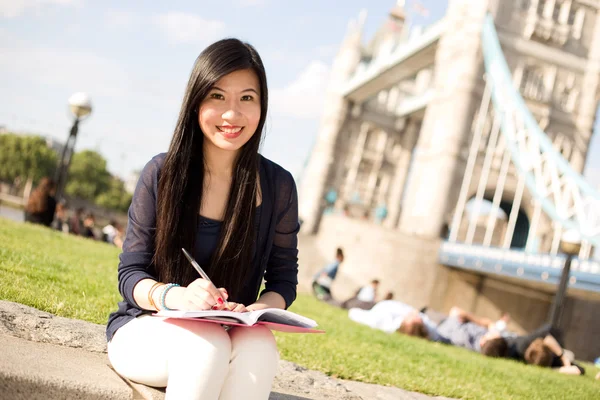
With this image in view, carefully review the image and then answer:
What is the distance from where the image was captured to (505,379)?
458 centimetres

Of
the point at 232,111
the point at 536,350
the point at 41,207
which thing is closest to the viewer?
the point at 232,111

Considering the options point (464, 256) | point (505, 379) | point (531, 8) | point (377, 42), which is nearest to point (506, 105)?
point (531, 8)

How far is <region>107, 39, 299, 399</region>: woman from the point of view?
1.84m

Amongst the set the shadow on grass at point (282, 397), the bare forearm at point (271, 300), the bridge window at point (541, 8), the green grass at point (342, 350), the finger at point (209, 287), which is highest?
the bridge window at point (541, 8)

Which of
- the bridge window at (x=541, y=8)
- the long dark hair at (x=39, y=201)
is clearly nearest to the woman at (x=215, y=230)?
the long dark hair at (x=39, y=201)

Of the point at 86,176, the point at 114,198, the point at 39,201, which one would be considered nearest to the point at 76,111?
the point at 39,201

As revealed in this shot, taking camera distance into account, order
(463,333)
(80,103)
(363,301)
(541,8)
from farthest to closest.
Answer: (541,8) < (80,103) < (363,301) < (463,333)

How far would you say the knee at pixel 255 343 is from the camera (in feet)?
5.95

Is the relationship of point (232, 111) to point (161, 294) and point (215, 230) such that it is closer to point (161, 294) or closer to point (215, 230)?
point (215, 230)

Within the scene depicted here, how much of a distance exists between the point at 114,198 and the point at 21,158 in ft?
40.7

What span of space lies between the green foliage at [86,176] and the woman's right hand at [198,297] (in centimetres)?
6331

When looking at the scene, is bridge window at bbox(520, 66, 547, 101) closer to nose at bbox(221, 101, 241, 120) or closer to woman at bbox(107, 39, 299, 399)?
woman at bbox(107, 39, 299, 399)

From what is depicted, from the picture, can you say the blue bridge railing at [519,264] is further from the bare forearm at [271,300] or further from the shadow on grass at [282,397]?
the bare forearm at [271,300]

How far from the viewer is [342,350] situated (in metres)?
4.17
